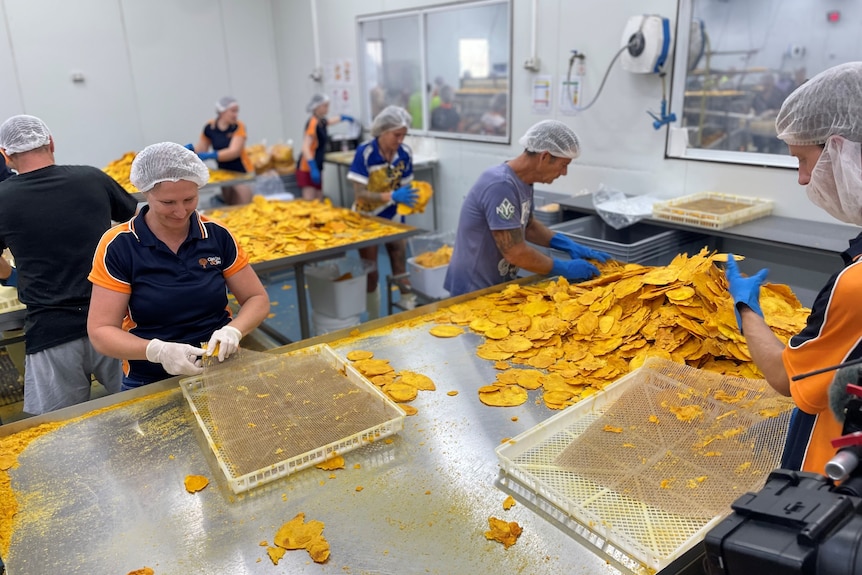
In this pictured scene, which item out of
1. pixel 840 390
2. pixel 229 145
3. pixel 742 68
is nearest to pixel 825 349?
pixel 840 390

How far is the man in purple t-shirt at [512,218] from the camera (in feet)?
8.28

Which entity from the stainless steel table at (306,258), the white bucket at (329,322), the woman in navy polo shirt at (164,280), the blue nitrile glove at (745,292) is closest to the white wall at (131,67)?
the white bucket at (329,322)

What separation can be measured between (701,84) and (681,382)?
2767mm

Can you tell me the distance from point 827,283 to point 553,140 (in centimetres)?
155

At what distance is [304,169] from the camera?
5.79 meters

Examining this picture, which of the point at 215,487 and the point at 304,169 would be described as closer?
the point at 215,487

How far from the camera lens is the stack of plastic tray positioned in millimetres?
3006

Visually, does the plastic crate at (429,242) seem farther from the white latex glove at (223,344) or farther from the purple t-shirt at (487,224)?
the white latex glove at (223,344)

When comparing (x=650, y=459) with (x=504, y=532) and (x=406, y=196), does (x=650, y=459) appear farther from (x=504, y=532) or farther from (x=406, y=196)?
(x=406, y=196)

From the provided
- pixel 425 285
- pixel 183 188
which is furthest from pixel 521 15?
pixel 183 188

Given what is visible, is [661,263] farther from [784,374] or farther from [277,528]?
[277,528]

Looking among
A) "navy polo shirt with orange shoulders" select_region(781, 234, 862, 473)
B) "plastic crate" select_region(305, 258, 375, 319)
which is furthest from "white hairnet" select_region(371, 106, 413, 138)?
"navy polo shirt with orange shoulders" select_region(781, 234, 862, 473)

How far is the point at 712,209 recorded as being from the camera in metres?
3.29

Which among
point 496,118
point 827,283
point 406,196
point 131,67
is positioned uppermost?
point 131,67
